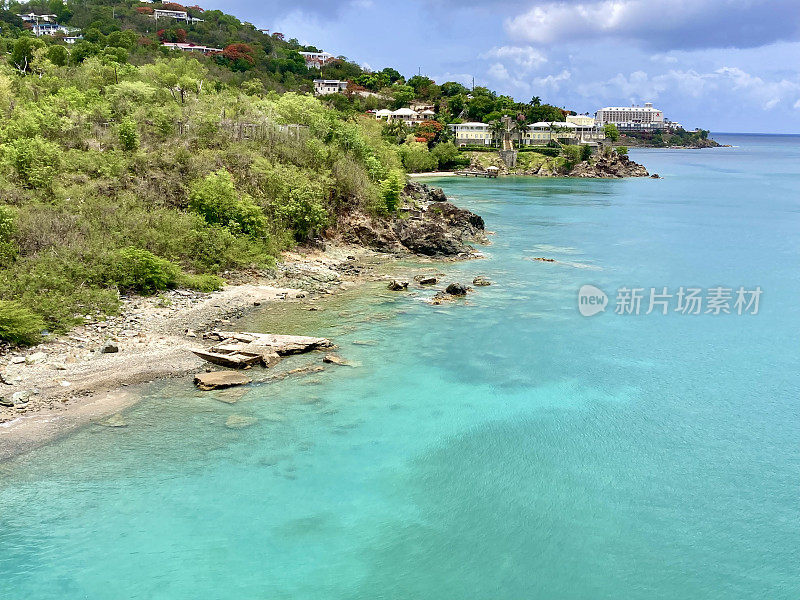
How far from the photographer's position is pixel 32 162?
27.8 metres

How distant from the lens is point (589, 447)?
1650cm

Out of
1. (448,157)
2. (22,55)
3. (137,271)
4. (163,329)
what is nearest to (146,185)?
(137,271)

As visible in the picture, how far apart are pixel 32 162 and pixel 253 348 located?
15822 millimetres

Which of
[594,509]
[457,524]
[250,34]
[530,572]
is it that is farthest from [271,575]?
[250,34]

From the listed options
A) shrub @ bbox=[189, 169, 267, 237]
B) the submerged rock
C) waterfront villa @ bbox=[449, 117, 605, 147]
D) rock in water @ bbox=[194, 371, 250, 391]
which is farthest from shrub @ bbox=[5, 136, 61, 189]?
waterfront villa @ bbox=[449, 117, 605, 147]

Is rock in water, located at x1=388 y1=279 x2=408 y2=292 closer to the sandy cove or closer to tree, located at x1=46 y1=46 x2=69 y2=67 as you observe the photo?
the sandy cove

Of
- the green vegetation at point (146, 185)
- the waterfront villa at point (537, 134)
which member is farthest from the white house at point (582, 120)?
the green vegetation at point (146, 185)

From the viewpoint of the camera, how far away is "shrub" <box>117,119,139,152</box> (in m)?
31.7

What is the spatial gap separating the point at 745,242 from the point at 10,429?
4736cm

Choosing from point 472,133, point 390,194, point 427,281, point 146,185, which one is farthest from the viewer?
point 472,133

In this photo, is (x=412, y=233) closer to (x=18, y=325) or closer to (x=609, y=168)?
(x=18, y=325)

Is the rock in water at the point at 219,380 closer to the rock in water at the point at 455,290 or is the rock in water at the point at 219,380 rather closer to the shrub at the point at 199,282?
the shrub at the point at 199,282

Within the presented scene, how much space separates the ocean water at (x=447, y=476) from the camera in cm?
1185

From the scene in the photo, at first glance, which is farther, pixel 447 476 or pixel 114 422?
pixel 114 422
